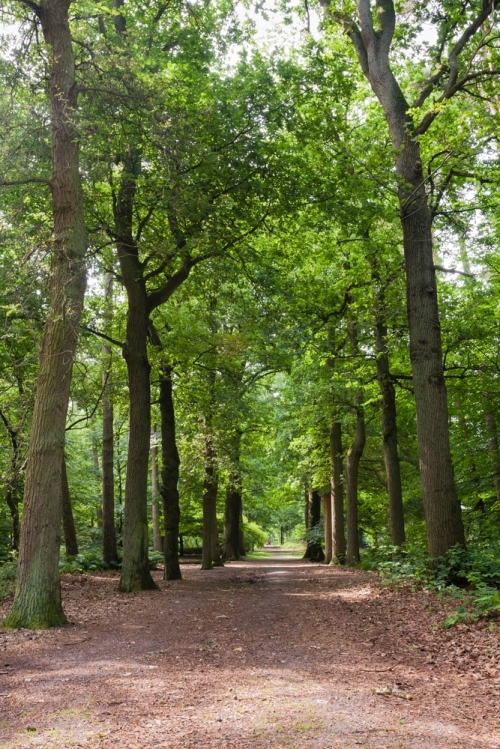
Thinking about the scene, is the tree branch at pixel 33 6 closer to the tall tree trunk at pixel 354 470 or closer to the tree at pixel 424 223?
the tree at pixel 424 223

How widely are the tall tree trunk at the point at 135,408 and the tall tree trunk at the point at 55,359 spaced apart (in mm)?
2496

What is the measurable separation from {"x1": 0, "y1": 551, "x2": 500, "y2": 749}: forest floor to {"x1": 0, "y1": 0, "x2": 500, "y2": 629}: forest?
117 cm

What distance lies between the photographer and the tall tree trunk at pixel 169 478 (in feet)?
46.8

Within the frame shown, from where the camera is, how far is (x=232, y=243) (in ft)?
36.1

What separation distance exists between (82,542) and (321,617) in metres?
20.7

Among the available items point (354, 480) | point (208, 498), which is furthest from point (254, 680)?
point (208, 498)

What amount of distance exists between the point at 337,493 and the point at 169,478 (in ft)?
27.0

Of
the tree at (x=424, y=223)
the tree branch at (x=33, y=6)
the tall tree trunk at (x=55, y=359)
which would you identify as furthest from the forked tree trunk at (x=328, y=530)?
the tree branch at (x=33, y=6)

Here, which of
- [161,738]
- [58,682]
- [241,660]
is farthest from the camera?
[241,660]

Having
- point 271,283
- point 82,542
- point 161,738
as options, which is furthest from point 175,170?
point 82,542

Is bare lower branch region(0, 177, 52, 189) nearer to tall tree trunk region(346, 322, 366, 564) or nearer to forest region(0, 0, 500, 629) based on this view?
forest region(0, 0, 500, 629)

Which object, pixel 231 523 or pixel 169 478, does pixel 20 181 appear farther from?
pixel 231 523

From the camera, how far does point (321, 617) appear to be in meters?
8.23

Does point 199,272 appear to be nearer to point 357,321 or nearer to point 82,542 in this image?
point 357,321
